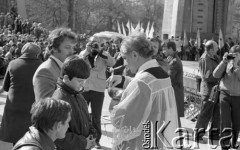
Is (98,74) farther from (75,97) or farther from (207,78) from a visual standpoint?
(75,97)

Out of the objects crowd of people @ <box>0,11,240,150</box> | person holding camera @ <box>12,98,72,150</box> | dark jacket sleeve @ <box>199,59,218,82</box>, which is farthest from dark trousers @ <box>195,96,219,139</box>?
person holding camera @ <box>12,98,72,150</box>

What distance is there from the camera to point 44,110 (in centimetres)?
260

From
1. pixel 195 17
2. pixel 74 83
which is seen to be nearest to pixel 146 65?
pixel 74 83

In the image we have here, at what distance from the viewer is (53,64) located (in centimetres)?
422

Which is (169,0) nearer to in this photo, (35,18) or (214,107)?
(214,107)

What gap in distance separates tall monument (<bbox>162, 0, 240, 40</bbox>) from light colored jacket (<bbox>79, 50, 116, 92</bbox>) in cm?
2094

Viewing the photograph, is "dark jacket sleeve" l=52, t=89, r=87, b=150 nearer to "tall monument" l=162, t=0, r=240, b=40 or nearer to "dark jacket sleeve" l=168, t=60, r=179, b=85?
"dark jacket sleeve" l=168, t=60, r=179, b=85

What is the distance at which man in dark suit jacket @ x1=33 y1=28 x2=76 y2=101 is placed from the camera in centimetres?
402

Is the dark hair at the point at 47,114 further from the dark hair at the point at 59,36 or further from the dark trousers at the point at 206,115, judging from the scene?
the dark trousers at the point at 206,115

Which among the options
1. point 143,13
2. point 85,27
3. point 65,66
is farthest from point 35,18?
point 65,66

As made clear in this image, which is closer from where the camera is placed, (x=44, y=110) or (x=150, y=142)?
(x=44, y=110)

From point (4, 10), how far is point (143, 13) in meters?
30.5

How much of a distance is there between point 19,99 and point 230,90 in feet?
11.3

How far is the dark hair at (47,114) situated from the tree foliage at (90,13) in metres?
47.4
